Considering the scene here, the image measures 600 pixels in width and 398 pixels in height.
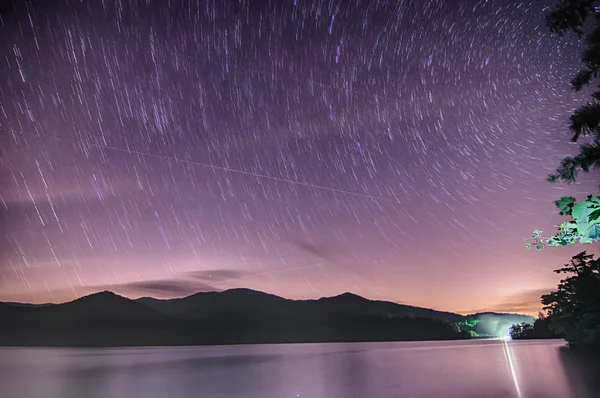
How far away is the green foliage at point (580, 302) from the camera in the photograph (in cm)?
5294

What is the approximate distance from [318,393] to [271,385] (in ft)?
19.3

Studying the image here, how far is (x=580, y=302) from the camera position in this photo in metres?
57.1

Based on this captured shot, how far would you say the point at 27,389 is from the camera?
96.4 ft

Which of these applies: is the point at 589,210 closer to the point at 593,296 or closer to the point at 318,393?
the point at 318,393

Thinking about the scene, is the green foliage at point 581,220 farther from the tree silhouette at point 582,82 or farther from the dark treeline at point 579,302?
the dark treeline at point 579,302

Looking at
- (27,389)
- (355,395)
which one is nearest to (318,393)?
(355,395)

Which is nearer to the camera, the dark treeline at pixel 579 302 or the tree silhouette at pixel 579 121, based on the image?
the tree silhouette at pixel 579 121

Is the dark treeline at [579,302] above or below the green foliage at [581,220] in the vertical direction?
above

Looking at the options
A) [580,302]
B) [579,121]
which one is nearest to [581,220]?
[579,121]

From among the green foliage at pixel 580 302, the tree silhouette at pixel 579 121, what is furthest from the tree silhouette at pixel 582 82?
the green foliage at pixel 580 302

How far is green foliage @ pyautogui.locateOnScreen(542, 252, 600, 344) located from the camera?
52938 mm

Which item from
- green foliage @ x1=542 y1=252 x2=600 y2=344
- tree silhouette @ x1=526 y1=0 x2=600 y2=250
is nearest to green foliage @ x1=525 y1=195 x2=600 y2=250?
tree silhouette @ x1=526 y1=0 x2=600 y2=250

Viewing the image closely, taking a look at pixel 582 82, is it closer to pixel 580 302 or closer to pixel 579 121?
pixel 579 121

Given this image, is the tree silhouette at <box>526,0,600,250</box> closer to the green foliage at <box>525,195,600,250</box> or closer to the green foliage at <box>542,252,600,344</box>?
the green foliage at <box>525,195,600,250</box>
